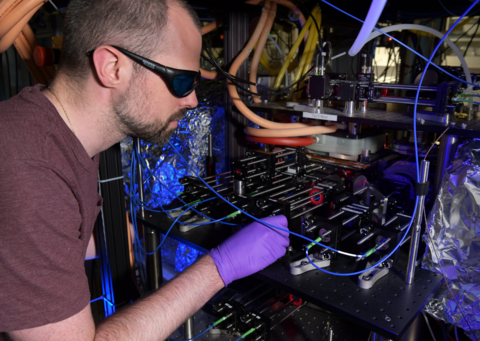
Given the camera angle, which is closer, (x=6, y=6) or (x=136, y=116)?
(x=136, y=116)

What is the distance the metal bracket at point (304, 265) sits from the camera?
1.06 meters

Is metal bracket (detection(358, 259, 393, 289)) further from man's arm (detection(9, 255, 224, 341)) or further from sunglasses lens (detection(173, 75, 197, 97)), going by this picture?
sunglasses lens (detection(173, 75, 197, 97))

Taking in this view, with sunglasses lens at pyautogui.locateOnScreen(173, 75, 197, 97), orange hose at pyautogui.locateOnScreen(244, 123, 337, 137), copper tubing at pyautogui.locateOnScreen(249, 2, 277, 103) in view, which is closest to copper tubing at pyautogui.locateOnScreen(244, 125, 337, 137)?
orange hose at pyautogui.locateOnScreen(244, 123, 337, 137)

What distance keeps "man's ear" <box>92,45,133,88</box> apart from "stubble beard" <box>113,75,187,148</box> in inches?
1.3

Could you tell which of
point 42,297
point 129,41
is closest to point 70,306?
point 42,297

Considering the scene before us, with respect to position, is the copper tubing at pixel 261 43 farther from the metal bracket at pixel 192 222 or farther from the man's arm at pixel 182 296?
the man's arm at pixel 182 296

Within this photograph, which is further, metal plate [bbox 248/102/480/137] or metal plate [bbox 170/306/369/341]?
metal plate [bbox 170/306/369/341]

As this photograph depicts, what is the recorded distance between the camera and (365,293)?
97 centimetres

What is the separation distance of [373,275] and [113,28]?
3.14 feet

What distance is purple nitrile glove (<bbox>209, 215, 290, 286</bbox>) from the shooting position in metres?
1.06

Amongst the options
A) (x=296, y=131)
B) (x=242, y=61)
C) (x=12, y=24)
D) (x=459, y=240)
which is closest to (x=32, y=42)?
(x=12, y=24)

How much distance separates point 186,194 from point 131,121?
1.56ft

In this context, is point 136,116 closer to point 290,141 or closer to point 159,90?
point 159,90

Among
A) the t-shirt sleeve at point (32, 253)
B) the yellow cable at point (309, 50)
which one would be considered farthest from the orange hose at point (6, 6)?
the yellow cable at point (309, 50)
